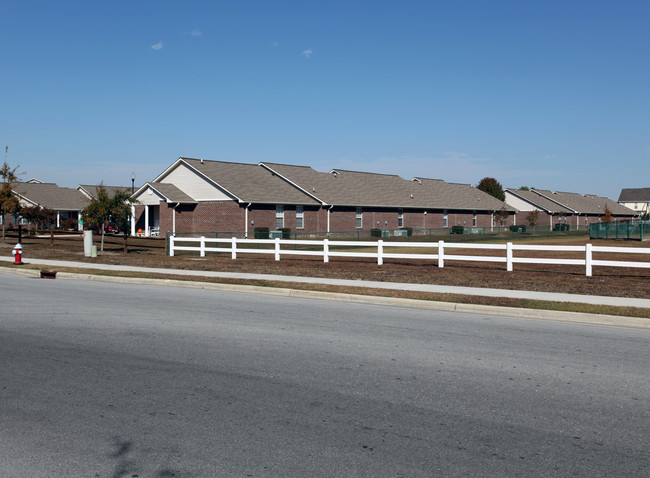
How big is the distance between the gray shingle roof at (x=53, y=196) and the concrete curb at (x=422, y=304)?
52598mm

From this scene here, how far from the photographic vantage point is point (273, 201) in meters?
50.6

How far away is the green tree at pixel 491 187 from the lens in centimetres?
11169

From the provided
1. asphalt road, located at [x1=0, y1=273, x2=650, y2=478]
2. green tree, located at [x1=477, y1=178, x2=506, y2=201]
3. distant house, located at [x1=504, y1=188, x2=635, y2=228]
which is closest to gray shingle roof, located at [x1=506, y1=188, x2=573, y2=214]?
distant house, located at [x1=504, y1=188, x2=635, y2=228]

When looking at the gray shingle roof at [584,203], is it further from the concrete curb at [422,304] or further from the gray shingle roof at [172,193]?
the concrete curb at [422,304]

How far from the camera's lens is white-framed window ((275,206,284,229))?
51438 mm

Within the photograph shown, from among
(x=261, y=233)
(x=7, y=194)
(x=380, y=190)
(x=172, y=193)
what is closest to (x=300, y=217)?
(x=261, y=233)

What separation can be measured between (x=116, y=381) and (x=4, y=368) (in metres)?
1.73

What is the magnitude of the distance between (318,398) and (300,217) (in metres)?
47.4

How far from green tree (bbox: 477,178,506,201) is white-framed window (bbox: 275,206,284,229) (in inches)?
2699

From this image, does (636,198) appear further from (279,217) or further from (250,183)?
(250,183)

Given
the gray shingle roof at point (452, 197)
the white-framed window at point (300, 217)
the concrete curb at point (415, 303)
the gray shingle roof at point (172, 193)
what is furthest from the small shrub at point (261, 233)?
the concrete curb at point (415, 303)

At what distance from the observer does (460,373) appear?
7707mm

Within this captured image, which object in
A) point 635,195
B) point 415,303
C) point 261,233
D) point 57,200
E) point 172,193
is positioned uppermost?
point 635,195

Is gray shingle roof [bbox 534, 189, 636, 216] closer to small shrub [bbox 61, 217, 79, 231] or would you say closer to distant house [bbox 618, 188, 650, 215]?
distant house [bbox 618, 188, 650, 215]
